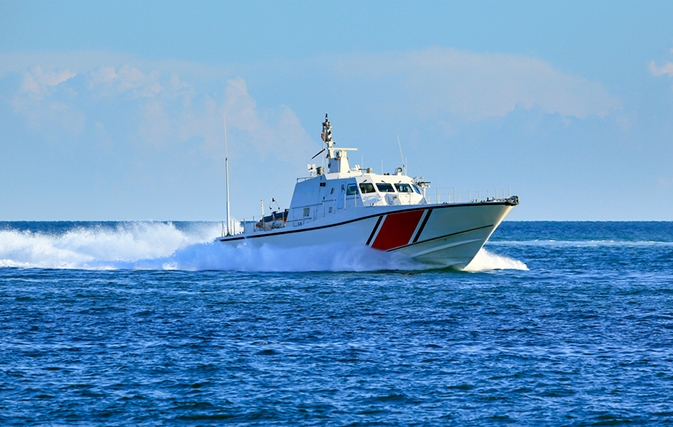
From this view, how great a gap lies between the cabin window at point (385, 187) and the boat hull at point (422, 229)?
2.17 meters

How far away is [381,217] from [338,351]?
45.1ft

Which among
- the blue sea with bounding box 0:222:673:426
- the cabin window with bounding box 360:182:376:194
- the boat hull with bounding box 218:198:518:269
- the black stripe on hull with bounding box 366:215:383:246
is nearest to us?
the blue sea with bounding box 0:222:673:426

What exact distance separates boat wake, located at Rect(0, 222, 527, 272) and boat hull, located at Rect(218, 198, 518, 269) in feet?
1.76

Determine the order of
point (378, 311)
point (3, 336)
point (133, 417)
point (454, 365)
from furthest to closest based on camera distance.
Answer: point (378, 311)
point (3, 336)
point (454, 365)
point (133, 417)

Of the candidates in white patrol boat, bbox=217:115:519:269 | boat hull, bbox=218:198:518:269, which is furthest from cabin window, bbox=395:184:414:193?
boat hull, bbox=218:198:518:269

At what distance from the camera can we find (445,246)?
2769cm

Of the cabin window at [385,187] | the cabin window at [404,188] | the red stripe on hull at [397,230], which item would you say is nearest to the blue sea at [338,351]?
the red stripe on hull at [397,230]

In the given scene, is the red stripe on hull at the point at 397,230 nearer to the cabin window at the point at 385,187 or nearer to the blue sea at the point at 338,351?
the blue sea at the point at 338,351

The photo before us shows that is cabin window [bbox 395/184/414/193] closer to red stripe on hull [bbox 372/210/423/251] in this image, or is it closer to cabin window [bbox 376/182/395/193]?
cabin window [bbox 376/182/395/193]

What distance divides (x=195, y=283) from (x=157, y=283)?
62.0 inches

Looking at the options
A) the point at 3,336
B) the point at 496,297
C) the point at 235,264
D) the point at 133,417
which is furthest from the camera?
the point at 235,264

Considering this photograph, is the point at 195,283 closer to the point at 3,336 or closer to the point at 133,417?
the point at 3,336

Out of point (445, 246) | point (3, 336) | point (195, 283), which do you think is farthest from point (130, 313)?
point (445, 246)

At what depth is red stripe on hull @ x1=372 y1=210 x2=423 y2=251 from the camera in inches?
1043
